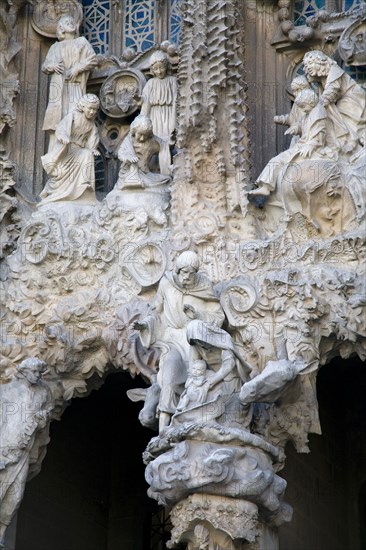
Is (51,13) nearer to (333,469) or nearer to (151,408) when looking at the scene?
(151,408)

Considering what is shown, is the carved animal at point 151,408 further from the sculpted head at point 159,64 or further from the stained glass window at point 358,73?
the stained glass window at point 358,73

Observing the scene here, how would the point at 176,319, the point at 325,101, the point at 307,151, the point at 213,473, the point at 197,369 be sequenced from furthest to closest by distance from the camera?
the point at 325,101
the point at 307,151
the point at 176,319
the point at 197,369
the point at 213,473

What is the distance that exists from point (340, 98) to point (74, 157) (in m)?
2.28

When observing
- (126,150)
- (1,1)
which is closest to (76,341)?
(126,150)

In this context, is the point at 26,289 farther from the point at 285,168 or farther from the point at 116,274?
the point at 285,168

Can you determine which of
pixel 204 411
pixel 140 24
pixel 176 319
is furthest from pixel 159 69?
pixel 204 411

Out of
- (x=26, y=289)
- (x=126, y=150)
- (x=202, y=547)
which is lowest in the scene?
(x=202, y=547)

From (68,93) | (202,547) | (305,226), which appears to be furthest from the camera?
(68,93)

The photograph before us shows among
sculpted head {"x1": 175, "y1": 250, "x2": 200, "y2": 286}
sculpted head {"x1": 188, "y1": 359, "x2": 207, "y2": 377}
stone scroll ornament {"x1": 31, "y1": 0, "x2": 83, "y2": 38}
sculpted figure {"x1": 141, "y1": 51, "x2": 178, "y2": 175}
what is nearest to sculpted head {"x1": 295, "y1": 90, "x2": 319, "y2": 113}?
sculpted figure {"x1": 141, "y1": 51, "x2": 178, "y2": 175}

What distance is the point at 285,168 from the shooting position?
15.0 m

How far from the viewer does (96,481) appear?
1761 cm

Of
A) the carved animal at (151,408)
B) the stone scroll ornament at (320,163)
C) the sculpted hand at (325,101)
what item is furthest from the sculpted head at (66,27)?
the carved animal at (151,408)

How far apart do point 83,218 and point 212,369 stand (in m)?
2.00

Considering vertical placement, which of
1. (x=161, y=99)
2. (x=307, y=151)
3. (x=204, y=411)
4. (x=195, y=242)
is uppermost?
(x=161, y=99)
